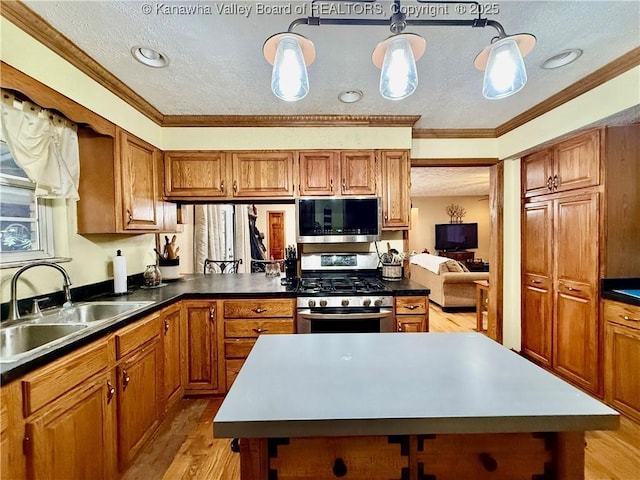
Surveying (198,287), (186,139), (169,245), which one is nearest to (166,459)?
(198,287)

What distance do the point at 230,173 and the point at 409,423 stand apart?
2.64 meters

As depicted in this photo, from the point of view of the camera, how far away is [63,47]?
1.74 metres

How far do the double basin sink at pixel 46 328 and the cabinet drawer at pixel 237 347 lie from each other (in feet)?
2.52

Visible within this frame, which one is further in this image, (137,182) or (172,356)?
(137,182)

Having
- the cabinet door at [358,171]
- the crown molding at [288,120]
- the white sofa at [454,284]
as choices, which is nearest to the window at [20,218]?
the crown molding at [288,120]

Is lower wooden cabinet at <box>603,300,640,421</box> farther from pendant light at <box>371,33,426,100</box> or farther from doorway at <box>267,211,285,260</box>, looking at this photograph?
doorway at <box>267,211,285,260</box>

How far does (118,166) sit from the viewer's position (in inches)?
87.0

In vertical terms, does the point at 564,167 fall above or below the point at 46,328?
above

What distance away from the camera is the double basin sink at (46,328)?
1.48m

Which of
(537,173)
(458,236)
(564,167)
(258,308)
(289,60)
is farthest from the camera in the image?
(458,236)

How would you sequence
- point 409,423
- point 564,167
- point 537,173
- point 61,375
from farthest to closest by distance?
point 537,173 < point 564,167 < point 61,375 < point 409,423

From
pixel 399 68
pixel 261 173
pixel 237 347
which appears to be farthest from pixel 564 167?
pixel 237 347

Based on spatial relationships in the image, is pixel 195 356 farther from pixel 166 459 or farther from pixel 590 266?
pixel 590 266

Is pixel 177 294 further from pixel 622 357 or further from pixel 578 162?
pixel 578 162
